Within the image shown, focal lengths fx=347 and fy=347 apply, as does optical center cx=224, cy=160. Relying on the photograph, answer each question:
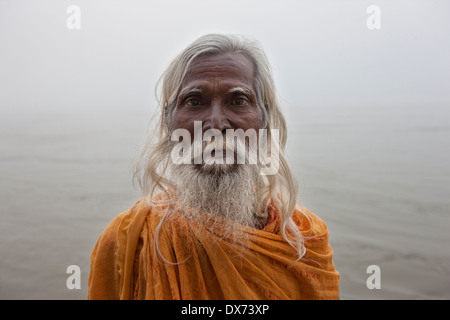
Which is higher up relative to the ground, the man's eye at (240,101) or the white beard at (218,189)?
the man's eye at (240,101)

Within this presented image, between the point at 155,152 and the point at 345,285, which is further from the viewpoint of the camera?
the point at 345,285

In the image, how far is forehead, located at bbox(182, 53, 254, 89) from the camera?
1.83 m

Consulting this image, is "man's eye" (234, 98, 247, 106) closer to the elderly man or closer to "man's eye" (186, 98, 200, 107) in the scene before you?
the elderly man

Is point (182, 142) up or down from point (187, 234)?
up

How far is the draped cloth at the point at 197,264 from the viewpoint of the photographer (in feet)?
5.48

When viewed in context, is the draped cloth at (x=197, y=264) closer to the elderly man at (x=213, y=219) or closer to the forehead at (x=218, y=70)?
the elderly man at (x=213, y=219)

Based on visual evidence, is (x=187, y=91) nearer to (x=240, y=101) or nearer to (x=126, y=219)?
(x=240, y=101)

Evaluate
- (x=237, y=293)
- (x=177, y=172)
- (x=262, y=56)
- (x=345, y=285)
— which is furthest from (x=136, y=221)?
(x=345, y=285)

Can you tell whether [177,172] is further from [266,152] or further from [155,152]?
[266,152]

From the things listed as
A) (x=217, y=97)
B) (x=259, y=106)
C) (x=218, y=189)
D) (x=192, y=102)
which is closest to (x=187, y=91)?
(x=192, y=102)

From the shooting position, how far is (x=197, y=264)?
170 cm

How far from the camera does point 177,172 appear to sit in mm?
1884

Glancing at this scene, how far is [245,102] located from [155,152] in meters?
0.61

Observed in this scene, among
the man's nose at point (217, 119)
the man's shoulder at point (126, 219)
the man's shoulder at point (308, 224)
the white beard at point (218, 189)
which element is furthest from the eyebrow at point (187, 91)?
the man's shoulder at point (308, 224)
